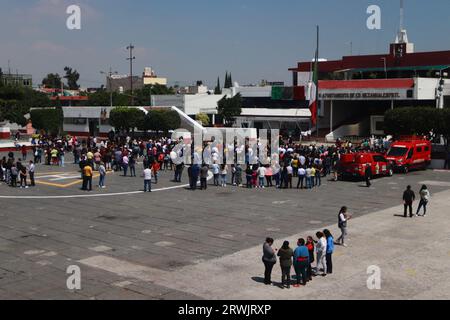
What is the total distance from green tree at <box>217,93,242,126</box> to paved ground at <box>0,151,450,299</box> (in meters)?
45.5

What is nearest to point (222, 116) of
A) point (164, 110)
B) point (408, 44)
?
point (164, 110)

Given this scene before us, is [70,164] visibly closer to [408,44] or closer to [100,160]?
[100,160]

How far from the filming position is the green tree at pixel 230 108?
72.6 meters

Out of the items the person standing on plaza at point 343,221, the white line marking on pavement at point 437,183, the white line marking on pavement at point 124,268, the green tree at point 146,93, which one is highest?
the green tree at point 146,93

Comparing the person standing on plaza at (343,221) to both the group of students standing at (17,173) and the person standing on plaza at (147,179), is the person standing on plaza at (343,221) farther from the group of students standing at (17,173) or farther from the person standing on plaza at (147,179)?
the group of students standing at (17,173)

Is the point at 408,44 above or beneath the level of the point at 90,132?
above

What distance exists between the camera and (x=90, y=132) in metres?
73.1

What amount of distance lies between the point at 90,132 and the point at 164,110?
18.1m

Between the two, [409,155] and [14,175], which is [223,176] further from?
[409,155]

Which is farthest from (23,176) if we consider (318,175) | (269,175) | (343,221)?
(343,221)

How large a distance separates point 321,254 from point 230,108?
5956cm

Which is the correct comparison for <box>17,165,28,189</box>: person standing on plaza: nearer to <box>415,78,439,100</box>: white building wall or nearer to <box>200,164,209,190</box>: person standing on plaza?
<box>200,164,209,190</box>: person standing on plaza

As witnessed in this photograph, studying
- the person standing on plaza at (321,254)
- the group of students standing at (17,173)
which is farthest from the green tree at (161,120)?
the person standing on plaza at (321,254)

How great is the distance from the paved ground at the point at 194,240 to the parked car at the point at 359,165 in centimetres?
175
